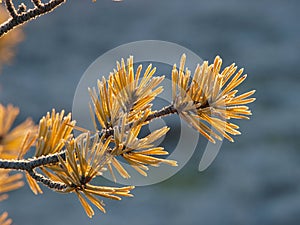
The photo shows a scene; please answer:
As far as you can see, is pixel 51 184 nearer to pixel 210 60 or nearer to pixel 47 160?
pixel 47 160

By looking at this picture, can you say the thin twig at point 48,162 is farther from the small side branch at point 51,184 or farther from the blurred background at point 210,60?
the blurred background at point 210,60

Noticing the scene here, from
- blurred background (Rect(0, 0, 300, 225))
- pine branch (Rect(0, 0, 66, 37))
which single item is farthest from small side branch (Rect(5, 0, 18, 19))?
blurred background (Rect(0, 0, 300, 225))

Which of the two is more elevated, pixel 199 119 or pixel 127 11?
pixel 127 11

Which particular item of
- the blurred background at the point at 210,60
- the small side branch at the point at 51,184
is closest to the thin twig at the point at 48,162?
the small side branch at the point at 51,184

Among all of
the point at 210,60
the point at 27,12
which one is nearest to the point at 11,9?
the point at 27,12

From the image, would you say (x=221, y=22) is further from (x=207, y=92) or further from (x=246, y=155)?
(x=207, y=92)

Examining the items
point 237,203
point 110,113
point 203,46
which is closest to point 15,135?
point 110,113
